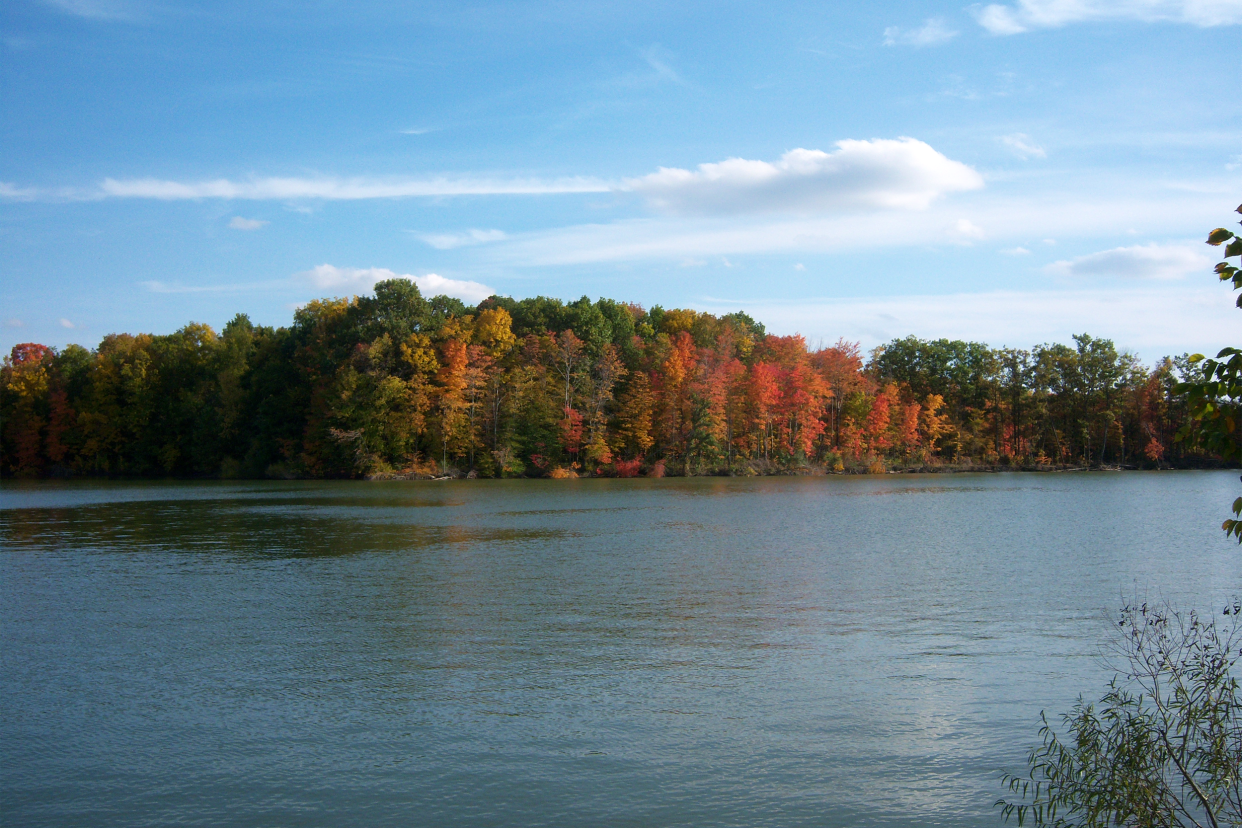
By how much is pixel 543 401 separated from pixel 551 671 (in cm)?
5629

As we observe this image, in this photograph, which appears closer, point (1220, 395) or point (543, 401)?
point (1220, 395)

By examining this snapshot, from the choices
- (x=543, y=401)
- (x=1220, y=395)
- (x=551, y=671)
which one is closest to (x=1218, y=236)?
(x=1220, y=395)

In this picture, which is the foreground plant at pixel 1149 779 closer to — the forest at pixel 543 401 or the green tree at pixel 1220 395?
the green tree at pixel 1220 395

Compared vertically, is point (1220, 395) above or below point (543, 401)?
below

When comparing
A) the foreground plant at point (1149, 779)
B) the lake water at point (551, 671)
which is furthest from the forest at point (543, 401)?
the foreground plant at point (1149, 779)

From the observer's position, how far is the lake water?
739 centimetres

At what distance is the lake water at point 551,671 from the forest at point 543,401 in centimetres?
3982

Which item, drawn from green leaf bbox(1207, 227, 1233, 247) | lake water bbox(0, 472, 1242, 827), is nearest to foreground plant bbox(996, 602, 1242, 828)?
lake water bbox(0, 472, 1242, 827)

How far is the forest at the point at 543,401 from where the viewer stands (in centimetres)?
6531

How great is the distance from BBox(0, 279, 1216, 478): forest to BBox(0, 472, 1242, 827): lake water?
39819 millimetres

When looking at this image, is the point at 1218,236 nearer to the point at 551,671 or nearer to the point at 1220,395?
the point at 1220,395

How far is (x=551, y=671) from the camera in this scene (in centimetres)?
1096

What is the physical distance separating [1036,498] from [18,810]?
144 feet

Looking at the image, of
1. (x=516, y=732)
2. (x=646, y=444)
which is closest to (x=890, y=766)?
(x=516, y=732)
